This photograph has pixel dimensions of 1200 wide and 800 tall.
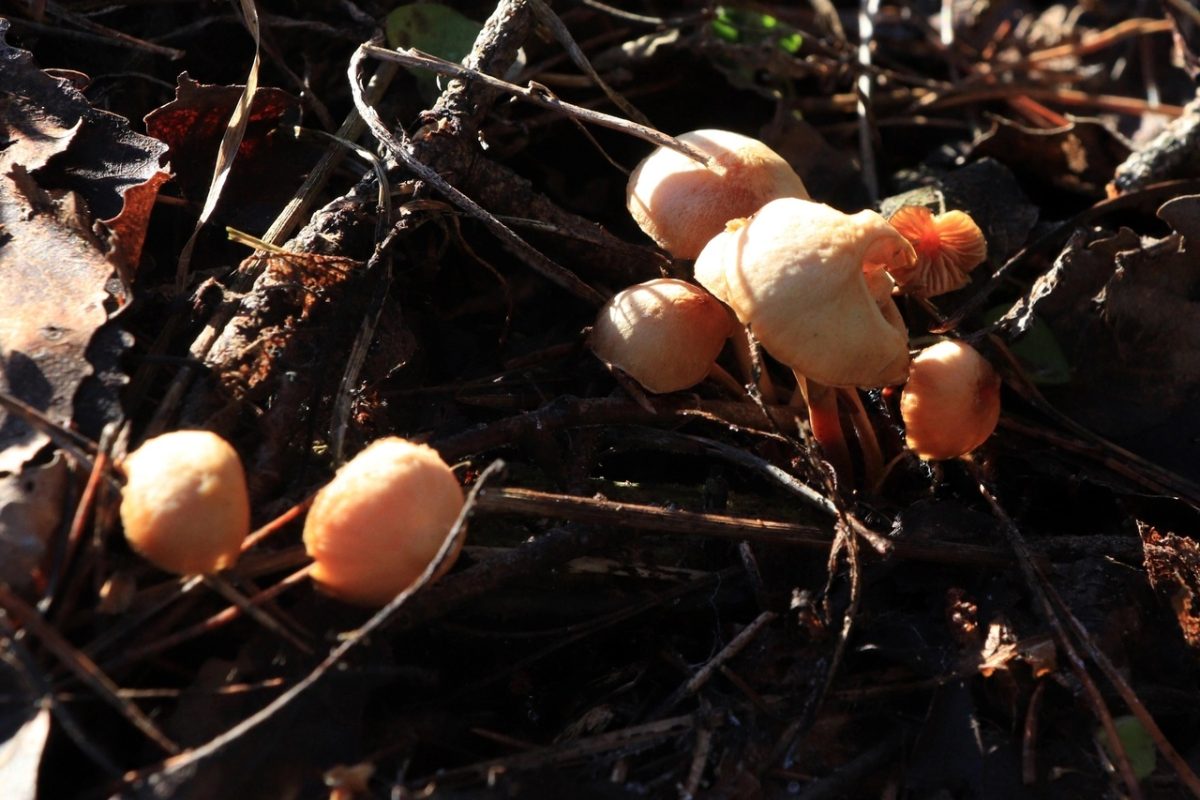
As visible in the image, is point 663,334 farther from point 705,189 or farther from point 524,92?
point 524,92

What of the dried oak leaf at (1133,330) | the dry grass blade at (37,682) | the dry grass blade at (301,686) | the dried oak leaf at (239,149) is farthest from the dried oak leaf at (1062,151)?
the dry grass blade at (37,682)

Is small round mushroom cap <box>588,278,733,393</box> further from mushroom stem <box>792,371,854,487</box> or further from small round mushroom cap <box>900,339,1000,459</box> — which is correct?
small round mushroom cap <box>900,339,1000,459</box>

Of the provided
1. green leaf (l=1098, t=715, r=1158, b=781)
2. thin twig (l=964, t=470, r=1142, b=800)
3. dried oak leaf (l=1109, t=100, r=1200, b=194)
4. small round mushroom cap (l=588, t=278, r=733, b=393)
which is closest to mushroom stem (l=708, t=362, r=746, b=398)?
small round mushroom cap (l=588, t=278, r=733, b=393)

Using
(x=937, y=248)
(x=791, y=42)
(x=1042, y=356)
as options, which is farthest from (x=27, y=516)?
(x=791, y=42)

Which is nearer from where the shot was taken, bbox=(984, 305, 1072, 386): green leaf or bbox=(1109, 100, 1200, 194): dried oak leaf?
bbox=(984, 305, 1072, 386): green leaf

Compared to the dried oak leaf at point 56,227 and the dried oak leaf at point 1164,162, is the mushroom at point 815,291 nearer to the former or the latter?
the dried oak leaf at point 56,227
